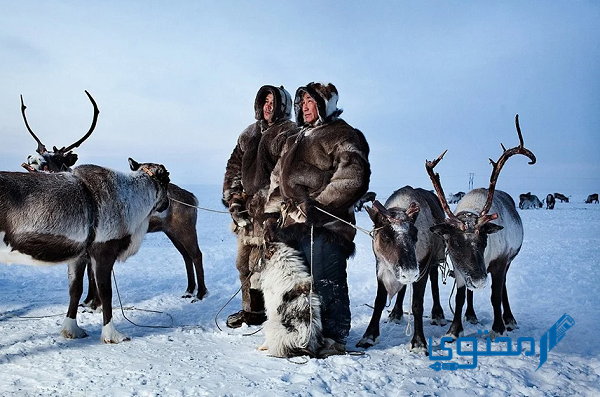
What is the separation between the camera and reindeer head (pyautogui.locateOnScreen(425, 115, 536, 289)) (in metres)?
4.03

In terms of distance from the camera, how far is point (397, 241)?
150 inches

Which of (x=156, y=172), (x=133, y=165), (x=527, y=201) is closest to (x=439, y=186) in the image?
(x=156, y=172)

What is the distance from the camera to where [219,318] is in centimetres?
521

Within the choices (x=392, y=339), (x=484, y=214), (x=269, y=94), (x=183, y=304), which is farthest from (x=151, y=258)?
(x=484, y=214)

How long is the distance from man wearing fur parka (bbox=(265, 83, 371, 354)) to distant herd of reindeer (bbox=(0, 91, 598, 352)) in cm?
35

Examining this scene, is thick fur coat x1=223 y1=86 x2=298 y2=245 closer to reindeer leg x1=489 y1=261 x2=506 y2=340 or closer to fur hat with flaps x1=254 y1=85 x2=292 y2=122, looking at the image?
fur hat with flaps x1=254 y1=85 x2=292 y2=122

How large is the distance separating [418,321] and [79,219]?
299 centimetres

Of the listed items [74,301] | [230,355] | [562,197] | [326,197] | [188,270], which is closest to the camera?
[326,197]

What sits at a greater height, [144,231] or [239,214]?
[239,214]

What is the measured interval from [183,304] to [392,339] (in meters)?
2.76

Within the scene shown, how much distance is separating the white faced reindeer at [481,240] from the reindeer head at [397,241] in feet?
1.39

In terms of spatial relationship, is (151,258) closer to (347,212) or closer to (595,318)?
(347,212)

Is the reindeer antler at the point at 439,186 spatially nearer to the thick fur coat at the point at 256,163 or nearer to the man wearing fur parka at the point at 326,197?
the man wearing fur parka at the point at 326,197

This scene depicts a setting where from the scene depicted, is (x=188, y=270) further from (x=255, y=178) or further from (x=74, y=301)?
(x=255, y=178)
